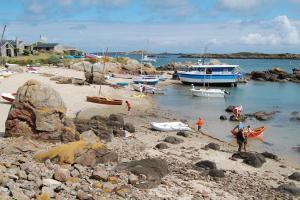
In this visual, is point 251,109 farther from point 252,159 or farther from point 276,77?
point 276,77

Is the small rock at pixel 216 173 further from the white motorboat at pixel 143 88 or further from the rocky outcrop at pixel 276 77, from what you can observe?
the rocky outcrop at pixel 276 77

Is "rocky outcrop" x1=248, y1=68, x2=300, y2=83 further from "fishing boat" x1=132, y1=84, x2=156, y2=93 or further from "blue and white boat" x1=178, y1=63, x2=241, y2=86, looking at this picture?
"fishing boat" x1=132, y1=84, x2=156, y2=93

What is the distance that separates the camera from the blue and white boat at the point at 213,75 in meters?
71.5

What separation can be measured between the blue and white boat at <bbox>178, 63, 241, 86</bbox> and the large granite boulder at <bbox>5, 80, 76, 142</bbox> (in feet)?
175

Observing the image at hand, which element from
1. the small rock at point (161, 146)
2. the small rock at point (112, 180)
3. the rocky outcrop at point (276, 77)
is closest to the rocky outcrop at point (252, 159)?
the small rock at point (161, 146)

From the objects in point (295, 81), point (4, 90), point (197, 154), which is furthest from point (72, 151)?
point (295, 81)

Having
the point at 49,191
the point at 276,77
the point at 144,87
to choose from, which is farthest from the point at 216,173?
the point at 276,77

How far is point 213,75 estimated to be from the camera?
71250mm

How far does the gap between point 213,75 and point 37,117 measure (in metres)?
54.1

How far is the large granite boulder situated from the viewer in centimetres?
1988

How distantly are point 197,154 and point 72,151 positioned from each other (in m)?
8.36

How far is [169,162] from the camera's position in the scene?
64.2ft

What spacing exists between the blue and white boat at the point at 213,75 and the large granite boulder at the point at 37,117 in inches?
2097

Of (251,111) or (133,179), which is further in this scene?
(251,111)
